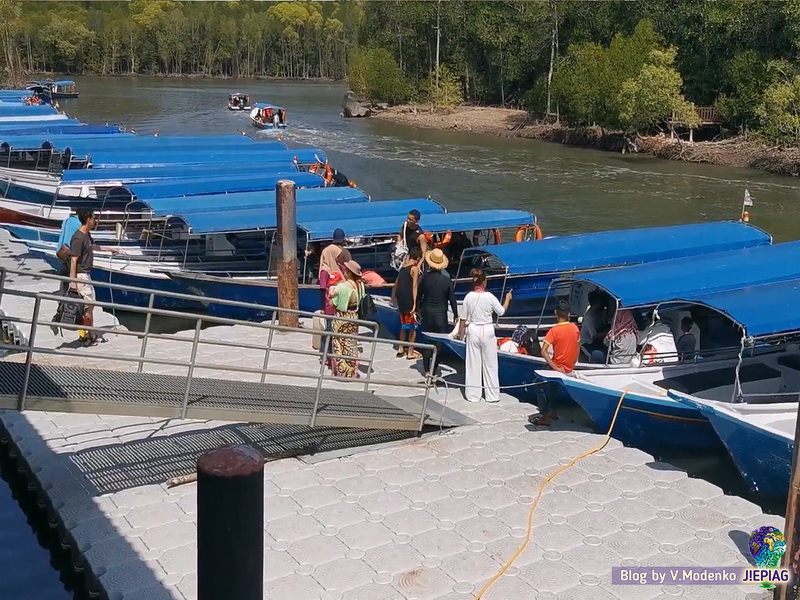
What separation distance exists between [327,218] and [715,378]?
340 inches

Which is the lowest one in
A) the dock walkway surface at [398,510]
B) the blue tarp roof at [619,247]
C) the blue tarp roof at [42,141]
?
the dock walkway surface at [398,510]

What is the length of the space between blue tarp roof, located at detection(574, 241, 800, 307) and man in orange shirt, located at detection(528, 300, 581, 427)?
3.15 ft

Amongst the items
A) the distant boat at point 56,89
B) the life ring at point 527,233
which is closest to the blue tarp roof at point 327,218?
the life ring at point 527,233

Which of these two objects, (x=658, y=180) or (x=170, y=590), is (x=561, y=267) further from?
(x=658, y=180)

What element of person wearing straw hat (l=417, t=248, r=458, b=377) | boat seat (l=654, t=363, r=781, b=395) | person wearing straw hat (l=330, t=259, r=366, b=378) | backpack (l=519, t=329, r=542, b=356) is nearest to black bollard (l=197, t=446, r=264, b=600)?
person wearing straw hat (l=330, t=259, r=366, b=378)

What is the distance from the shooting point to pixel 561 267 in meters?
15.0

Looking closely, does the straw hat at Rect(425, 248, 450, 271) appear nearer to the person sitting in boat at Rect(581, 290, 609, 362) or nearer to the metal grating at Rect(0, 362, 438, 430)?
the person sitting in boat at Rect(581, 290, 609, 362)

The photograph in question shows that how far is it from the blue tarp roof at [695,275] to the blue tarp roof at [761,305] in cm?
38

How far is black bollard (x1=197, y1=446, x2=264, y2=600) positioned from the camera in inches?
112

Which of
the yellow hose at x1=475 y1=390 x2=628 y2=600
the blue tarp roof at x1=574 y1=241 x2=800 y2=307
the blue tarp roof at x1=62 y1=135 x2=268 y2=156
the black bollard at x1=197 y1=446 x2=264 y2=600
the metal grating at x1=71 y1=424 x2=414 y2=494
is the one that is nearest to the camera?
the black bollard at x1=197 y1=446 x2=264 y2=600

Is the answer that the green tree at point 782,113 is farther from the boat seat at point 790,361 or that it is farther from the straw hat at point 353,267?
the straw hat at point 353,267

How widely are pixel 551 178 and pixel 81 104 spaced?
4746cm

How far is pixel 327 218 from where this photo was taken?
17688 millimetres

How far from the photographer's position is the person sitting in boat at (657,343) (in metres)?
11.3
